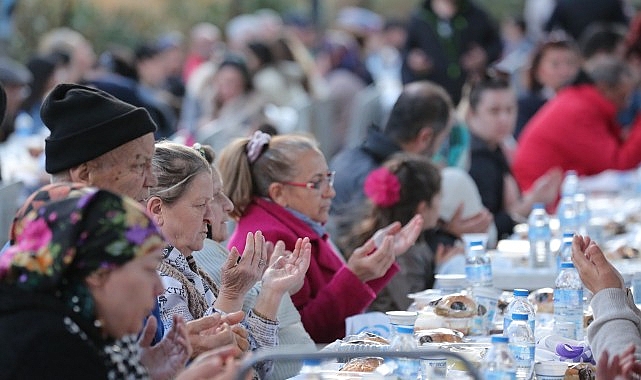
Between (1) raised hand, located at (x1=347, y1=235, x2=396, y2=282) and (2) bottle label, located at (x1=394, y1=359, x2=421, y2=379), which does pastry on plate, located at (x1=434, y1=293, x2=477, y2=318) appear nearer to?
(1) raised hand, located at (x1=347, y1=235, x2=396, y2=282)

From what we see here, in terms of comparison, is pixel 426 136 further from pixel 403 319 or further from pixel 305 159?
pixel 403 319

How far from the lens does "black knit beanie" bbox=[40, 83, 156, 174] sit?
11.1 ft

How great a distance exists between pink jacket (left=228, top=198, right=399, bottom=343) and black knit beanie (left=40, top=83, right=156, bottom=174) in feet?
4.87

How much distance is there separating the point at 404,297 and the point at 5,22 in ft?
23.3

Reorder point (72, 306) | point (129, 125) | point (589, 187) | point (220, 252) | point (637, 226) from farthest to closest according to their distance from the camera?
point (589, 187)
point (637, 226)
point (220, 252)
point (129, 125)
point (72, 306)

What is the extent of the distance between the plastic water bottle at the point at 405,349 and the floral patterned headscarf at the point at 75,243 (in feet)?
2.86

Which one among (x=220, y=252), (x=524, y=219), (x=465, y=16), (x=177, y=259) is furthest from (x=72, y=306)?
(x=465, y=16)

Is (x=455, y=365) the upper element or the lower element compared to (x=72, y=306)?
lower

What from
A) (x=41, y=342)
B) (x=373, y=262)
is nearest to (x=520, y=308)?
(x=373, y=262)

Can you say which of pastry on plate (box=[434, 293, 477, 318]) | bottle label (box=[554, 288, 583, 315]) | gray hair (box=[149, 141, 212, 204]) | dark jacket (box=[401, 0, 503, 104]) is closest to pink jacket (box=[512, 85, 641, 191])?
dark jacket (box=[401, 0, 503, 104])

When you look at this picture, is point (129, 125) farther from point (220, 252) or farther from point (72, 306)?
point (220, 252)

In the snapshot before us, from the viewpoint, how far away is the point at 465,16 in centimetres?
1253

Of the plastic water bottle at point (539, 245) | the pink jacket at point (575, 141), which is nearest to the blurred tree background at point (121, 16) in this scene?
the pink jacket at point (575, 141)

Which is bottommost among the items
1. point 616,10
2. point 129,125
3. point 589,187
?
point 589,187
